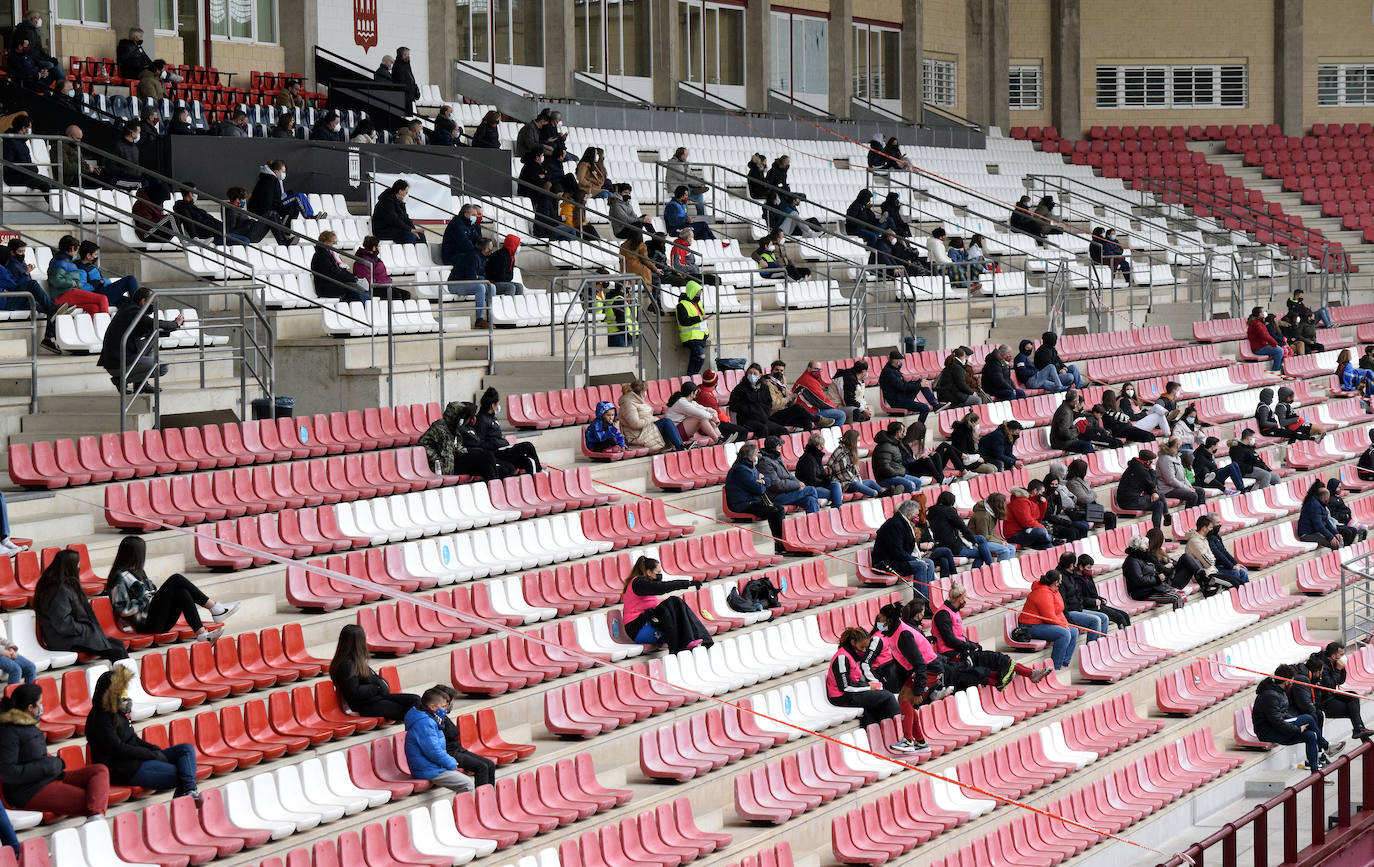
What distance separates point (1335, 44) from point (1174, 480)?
770 inches

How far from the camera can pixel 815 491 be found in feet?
44.7

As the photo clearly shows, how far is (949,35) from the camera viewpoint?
33125mm

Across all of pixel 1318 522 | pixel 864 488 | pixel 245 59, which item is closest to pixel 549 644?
pixel 864 488

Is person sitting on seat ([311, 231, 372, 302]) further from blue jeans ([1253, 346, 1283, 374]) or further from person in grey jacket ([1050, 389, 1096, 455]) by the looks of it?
blue jeans ([1253, 346, 1283, 374])

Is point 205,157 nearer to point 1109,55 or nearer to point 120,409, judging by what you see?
point 120,409

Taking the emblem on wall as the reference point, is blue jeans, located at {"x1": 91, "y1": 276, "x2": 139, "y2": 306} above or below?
below

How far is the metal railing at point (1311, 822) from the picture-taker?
386 inches

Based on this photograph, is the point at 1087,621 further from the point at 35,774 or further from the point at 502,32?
the point at 502,32

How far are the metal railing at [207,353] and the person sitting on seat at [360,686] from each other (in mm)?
2900

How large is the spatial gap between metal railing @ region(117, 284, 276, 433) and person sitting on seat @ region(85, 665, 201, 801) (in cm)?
358

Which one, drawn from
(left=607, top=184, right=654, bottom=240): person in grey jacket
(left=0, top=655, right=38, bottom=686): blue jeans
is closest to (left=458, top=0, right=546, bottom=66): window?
(left=607, top=184, right=654, bottom=240): person in grey jacket

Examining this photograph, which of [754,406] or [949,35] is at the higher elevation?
[949,35]

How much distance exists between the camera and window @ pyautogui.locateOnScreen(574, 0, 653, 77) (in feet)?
88.7

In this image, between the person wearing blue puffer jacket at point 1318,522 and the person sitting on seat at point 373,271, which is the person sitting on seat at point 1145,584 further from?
the person sitting on seat at point 373,271
